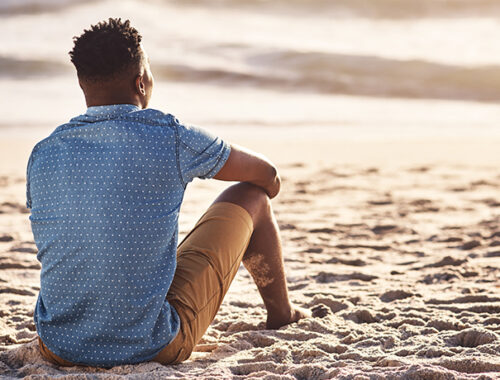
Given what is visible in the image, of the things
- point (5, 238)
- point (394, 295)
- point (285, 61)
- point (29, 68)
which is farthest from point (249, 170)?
point (285, 61)

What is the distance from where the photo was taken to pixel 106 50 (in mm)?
2148

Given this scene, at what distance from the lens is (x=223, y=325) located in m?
3.18

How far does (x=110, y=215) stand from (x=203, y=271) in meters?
0.46

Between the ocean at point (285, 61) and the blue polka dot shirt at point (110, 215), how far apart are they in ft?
23.4

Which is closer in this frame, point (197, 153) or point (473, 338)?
point (197, 153)

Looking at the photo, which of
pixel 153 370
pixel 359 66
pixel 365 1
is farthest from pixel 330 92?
pixel 153 370

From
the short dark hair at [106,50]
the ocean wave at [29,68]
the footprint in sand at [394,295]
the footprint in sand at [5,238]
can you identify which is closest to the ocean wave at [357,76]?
the ocean wave at [29,68]

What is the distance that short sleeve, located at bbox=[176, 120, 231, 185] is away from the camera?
221cm

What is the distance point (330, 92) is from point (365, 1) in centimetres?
923

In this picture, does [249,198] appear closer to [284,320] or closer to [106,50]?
[284,320]

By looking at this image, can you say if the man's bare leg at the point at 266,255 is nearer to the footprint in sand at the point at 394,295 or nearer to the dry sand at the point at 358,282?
the dry sand at the point at 358,282

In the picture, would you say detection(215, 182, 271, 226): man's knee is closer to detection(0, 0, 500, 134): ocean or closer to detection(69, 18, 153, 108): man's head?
detection(69, 18, 153, 108): man's head

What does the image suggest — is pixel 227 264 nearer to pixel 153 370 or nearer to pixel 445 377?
pixel 153 370

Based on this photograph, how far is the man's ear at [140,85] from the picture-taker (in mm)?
2244
